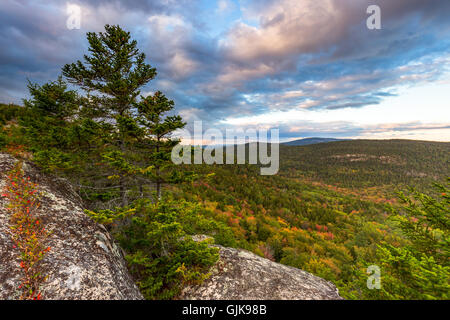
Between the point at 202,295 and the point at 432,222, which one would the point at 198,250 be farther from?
the point at 432,222

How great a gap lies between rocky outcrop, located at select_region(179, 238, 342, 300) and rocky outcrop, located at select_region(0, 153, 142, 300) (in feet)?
8.29

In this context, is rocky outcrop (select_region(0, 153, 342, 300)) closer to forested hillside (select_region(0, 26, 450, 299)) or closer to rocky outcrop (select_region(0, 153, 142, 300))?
rocky outcrop (select_region(0, 153, 142, 300))

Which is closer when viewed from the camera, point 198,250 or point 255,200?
point 198,250

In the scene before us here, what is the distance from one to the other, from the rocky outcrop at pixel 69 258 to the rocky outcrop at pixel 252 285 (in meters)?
2.53

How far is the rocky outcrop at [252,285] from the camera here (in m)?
6.11

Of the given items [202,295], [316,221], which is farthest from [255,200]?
[202,295]

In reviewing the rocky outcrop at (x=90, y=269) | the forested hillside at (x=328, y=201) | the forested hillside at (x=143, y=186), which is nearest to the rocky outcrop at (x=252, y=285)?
the rocky outcrop at (x=90, y=269)

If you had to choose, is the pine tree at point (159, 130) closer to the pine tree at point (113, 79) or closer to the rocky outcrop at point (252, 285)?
the pine tree at point (113, 79)

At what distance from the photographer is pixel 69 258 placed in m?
4.82

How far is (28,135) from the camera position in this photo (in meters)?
8.56

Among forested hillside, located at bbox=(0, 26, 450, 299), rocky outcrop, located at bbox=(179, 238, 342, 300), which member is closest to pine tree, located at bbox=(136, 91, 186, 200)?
forested hillside, located at bbox=(0, 26, 450, 299)
